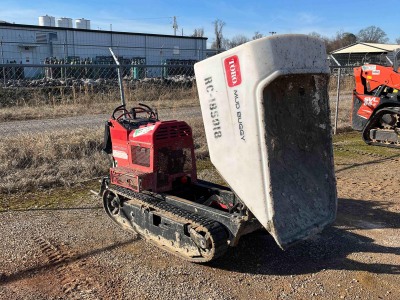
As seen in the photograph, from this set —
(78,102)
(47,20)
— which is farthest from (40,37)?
(47,20)

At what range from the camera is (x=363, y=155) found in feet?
25.6

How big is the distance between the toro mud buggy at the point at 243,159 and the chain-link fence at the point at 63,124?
2.24 meters

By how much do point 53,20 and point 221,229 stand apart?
5558cm

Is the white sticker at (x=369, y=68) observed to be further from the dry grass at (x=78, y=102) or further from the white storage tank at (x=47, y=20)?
the white storage tank at (x=47, y=20)

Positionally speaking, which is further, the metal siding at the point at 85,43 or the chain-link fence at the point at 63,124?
the metal siding at the point at 85,43

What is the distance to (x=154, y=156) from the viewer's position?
4.00m

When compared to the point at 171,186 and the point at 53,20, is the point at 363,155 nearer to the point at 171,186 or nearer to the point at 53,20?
the point at 171,186

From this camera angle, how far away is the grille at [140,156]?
Answer: 412 centimetres

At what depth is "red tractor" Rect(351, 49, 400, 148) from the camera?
8195mm

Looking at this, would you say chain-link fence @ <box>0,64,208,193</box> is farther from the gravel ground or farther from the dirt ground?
the dirt ground

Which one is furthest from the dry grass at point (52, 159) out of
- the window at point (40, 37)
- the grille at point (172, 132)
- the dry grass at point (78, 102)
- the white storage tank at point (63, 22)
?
the white storage tank at point (63, 22)

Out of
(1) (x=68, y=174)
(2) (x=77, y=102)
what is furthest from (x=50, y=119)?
(1) (x=68, y=174)

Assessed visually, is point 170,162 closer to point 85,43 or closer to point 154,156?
point 154,156

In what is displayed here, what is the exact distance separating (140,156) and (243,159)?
1660 mm
